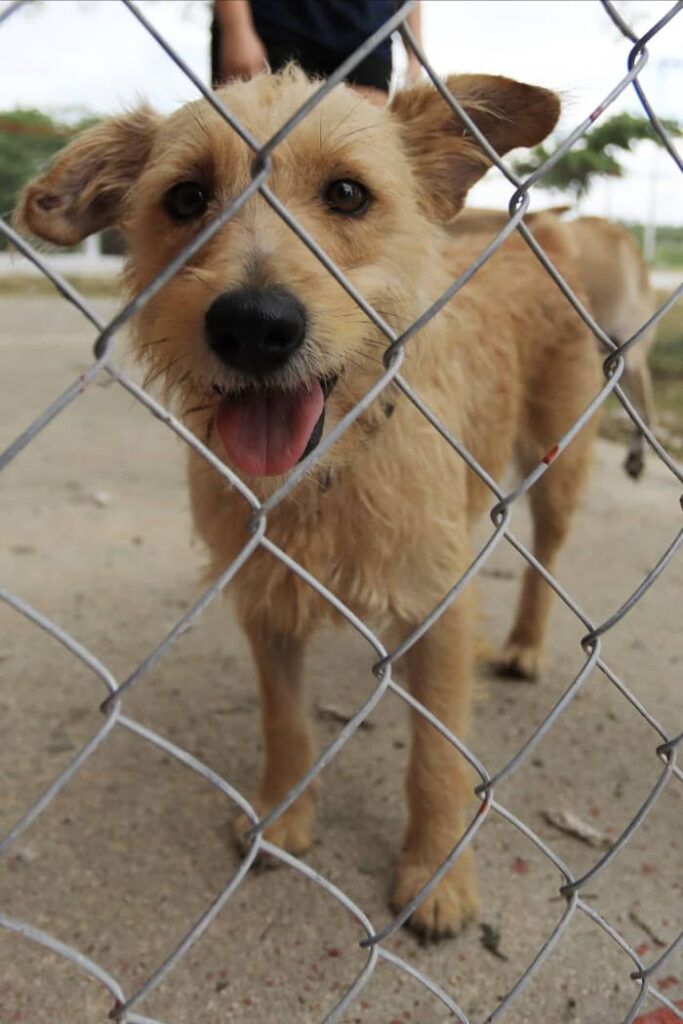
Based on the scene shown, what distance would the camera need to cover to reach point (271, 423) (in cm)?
153

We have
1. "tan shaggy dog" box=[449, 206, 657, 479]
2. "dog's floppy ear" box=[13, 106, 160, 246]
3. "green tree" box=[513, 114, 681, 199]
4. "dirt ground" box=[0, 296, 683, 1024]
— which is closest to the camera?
"dirt ground" box=[0, 296, 683, 1024]

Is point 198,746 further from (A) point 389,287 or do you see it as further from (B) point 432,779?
(A) point 389,287

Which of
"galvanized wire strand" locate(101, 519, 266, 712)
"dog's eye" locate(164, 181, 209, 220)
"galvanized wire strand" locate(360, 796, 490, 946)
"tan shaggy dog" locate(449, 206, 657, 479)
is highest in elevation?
"dog's eye" locate(164, 181, 209, 220)

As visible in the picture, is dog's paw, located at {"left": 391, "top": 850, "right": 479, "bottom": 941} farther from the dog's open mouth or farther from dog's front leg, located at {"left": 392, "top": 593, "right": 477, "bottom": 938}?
the dog's open mouth

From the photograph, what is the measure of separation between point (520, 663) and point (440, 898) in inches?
50.0

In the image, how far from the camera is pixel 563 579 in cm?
378

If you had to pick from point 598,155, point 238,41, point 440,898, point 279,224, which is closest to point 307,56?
point 238,41

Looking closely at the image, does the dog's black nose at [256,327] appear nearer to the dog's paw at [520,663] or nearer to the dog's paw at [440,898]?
the dog's paw at [440,898]

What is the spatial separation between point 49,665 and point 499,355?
5.87 feet

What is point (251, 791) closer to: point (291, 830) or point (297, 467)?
point (291, 830)

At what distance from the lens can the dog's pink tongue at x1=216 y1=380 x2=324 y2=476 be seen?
1505 millimetres

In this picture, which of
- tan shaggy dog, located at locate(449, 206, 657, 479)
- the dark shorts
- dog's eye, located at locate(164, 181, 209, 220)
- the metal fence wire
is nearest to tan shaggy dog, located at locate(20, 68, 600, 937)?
dog's eye, located at locate(164, 181, 209, 220)

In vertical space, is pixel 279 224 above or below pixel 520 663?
above

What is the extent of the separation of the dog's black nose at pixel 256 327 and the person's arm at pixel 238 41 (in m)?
1.35
